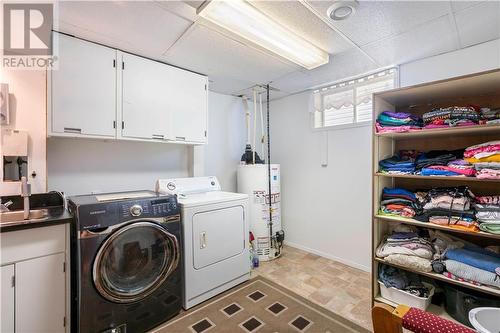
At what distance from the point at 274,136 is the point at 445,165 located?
228cm

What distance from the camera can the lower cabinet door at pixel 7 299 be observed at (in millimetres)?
1343

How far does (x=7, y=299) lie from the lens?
136 cm

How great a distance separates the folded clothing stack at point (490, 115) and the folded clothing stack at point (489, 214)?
1.79 ft

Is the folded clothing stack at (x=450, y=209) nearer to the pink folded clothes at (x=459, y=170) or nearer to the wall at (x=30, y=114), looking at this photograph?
the pink folded clothes at (x=459, y=170)

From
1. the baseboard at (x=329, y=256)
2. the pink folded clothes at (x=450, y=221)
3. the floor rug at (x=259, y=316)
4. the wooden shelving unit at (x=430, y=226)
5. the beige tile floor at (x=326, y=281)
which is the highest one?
the pink folded clothes at (x=450, y=221)

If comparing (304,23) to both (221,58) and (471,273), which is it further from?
(471,273)

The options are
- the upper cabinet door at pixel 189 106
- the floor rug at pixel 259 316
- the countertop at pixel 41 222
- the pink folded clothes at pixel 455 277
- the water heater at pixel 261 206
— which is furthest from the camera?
the water heater at pixel 261 206

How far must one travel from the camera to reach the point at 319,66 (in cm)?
239

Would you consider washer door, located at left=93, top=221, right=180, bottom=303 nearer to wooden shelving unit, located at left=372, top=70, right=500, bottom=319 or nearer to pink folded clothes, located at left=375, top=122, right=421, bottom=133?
wooden shelving unit, located at left=372, top=70, right=500, bottom=319

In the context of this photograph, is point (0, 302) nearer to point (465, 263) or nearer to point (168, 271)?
point (168, 271)

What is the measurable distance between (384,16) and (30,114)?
2808mm

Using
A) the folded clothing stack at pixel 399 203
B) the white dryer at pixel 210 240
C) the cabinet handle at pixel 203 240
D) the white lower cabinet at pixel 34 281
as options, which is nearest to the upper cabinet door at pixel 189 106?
the white dryer at pixel 210 240

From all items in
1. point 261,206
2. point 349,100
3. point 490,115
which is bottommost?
point 261,206

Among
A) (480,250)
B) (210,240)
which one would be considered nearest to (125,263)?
(210,240)
